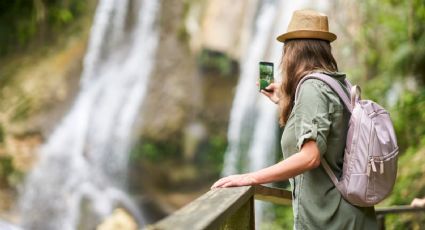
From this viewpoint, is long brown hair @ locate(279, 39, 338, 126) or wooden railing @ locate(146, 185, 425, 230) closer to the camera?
wooden railing @ locate(146, 185, 425, 230)

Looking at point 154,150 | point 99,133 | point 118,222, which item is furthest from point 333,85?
point 99,133

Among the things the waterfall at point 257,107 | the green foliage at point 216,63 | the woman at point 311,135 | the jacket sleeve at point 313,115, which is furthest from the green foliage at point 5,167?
the jacket sleeve at point 313,115

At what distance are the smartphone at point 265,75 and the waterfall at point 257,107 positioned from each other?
8746 millimetres

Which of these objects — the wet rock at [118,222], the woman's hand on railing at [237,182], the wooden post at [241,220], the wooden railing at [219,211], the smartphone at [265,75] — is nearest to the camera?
the wooden railing at [219,211]

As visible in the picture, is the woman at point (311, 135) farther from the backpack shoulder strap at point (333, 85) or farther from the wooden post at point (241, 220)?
the wooden post at point (241, 220)

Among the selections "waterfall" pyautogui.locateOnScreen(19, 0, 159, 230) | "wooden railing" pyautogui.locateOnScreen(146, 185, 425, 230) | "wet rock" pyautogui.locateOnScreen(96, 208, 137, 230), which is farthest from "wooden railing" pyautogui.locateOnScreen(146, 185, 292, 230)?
"waterfall" pyautogui.locateOnScreen(19, 0, 159, 230)

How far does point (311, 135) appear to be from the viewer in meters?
1.73

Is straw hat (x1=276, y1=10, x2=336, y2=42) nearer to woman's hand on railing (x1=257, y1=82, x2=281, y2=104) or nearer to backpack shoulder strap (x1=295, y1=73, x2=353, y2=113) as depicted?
backpack shoulder strap (x1=295, y1=73, x2=353, y2=113)

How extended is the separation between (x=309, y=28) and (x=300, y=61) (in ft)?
0.39

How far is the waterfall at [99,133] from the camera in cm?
1085

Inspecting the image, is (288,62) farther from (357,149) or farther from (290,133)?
(357,149)

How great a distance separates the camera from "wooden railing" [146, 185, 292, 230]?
116 cm

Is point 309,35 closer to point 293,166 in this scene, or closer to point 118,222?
point 293,166

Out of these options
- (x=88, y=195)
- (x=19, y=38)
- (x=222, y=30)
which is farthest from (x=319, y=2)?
(x=19, y=38)
